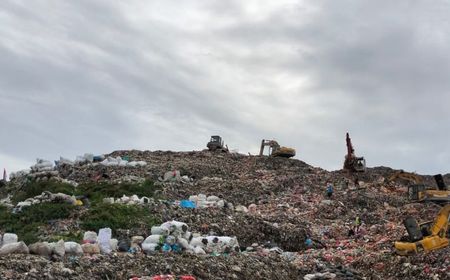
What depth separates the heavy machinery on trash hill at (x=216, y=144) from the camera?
1344 inches

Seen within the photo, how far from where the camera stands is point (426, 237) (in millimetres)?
10539

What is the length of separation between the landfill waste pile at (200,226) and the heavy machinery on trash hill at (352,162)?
2.17m

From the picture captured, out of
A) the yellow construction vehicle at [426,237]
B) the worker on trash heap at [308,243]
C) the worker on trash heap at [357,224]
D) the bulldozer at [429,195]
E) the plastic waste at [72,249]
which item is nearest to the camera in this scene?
the plastic waste at [72,249]

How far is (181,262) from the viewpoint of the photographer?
339 inches

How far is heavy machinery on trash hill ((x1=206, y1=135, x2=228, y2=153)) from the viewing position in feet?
A: 112

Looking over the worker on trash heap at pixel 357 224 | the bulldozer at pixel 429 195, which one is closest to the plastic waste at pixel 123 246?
the bulldozer at pixel 429 195

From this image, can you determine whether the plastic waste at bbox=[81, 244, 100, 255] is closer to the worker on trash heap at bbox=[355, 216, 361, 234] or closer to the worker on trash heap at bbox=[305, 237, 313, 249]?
the worker on trash heap at bbox=[305, 237, 313, 249]

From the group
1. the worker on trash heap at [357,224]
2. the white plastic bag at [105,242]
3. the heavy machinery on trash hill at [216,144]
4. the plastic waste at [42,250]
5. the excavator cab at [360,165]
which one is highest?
the heavy machinery on trash hill at [216,144]

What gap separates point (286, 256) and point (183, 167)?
553 inches

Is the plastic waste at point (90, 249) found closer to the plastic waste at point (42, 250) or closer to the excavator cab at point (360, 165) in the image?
the plastic waste at point (42, 250)

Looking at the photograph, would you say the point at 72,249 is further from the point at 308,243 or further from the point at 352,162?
the point at 352,162

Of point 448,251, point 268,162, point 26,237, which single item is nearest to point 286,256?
point 448,251

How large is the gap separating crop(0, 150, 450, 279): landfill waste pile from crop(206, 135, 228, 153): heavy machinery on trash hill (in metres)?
8.93

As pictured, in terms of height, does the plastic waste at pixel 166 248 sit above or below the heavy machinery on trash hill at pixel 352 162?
below
